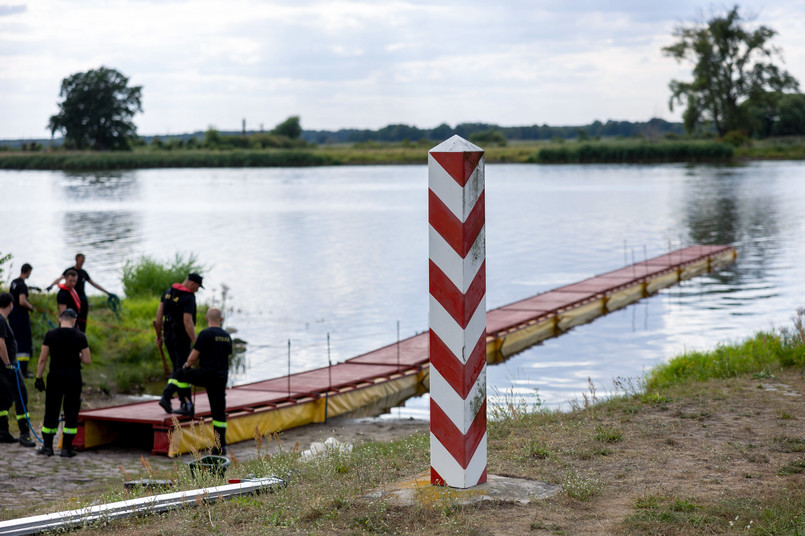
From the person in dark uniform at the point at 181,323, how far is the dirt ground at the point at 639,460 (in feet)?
3.31

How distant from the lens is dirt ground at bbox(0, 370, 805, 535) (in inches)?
200

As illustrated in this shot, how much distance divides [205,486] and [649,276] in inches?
812

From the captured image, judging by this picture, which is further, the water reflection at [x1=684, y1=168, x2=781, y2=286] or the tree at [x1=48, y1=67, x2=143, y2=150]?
the tree at [x1=48, y1=67, x2=143, y2=150]

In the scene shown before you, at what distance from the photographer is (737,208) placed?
4844 cm

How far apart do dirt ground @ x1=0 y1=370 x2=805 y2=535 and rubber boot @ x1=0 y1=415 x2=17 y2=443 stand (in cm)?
44

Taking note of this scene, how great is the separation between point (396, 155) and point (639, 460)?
347 ft

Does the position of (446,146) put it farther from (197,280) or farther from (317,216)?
(317,216)

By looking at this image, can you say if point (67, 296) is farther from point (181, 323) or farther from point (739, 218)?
point (739, 218)

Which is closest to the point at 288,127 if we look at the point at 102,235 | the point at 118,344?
the point at 102,235

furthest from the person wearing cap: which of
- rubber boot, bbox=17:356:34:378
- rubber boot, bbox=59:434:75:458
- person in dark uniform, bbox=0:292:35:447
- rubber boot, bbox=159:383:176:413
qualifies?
rubber boot, bbox=59:434:75:458

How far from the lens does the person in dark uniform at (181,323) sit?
35.3 ft

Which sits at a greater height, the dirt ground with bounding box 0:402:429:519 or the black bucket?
the black bucket

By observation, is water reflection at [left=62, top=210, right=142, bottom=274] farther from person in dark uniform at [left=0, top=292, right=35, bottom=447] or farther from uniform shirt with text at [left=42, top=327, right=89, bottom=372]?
uniform shirt with text at [left=42, top=327, right=89, bottom=372]

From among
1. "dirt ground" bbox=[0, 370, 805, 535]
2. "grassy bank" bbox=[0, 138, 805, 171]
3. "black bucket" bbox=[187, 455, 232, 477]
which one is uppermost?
"grassy bank" bbox=[0, 138, 805, 171]
